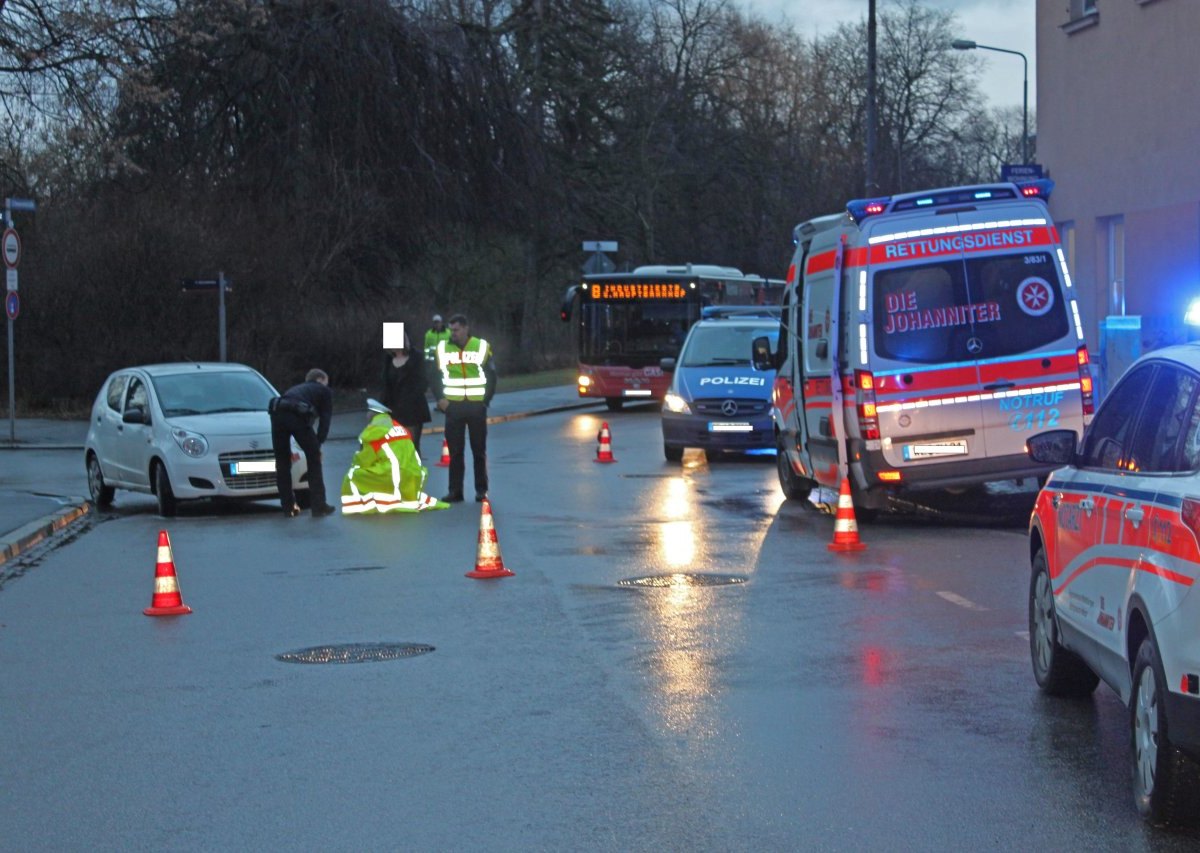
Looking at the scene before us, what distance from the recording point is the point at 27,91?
23938mm

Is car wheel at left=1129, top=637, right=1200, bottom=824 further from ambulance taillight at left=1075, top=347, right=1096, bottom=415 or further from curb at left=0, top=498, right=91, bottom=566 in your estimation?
curb at left=0, top=498, right=91, bottom=566

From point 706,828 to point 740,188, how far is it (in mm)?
60947

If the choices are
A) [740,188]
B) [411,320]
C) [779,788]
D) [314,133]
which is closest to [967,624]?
[779,788]

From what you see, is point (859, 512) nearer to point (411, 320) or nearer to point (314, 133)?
point (314, 133)

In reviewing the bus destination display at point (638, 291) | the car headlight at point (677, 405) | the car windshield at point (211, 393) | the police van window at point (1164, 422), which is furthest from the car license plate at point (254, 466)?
the bus destination display at point (638, 291)

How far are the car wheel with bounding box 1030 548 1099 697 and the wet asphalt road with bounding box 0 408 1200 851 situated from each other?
0.10 meters

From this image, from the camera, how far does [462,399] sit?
1928 centimetres

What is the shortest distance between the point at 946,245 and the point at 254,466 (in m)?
7.45

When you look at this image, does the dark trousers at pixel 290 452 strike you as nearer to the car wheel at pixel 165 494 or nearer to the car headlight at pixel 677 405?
the car wheel at pixel 165 494

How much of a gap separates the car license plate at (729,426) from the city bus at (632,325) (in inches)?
649

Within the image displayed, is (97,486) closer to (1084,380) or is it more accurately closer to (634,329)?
(1084,380)

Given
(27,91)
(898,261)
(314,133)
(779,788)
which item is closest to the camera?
(779,788)

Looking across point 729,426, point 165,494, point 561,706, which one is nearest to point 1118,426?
point 561,706

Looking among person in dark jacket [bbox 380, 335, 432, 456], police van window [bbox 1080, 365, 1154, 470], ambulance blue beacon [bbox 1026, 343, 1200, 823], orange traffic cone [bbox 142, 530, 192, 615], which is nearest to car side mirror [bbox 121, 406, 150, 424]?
person in dark jacket [bbox 380, 335, 432, 456]
